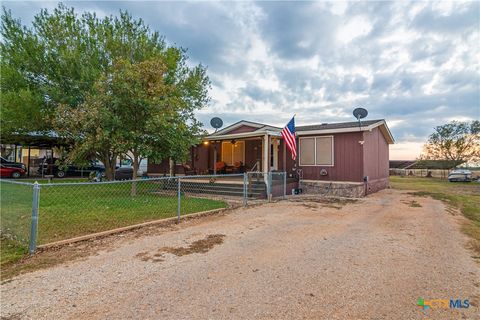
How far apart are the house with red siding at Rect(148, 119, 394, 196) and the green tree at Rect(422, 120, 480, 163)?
19.3m

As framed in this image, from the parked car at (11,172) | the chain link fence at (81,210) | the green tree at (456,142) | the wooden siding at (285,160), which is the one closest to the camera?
the chain link fence at (81,210)

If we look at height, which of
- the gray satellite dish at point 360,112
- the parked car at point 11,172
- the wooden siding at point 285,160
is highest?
the gray satellite dish at point 360,112

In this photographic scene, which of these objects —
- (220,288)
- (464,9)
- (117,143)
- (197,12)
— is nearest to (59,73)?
(117,143)

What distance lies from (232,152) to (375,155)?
24.5ft

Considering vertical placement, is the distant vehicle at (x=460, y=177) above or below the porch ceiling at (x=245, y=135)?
below

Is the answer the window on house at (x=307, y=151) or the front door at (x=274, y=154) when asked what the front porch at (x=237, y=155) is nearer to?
the front door at (x=274, y=154)

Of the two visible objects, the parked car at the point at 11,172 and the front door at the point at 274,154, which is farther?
the parked car at the point at 11,172

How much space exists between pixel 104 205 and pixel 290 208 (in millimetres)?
5576

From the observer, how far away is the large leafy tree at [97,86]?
9008mm

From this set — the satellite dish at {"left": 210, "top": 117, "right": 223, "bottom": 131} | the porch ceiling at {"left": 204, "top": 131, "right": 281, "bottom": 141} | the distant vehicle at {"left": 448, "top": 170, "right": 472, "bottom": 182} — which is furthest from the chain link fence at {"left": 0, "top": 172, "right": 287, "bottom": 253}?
the distant vehicle at {"left": 448, "top": 170, "right": 472, "bottom": 182}

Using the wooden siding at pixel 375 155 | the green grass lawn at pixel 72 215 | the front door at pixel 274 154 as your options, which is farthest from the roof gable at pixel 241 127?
the green grass lawn at pixel 72 215

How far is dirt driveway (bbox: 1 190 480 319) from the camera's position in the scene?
2463 mm

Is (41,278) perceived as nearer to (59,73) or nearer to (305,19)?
(305,19)

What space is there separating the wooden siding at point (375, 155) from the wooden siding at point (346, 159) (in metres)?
0.33
